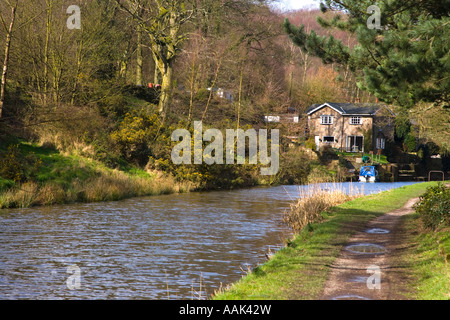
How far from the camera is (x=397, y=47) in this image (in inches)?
510

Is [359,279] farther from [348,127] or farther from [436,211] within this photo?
[348,127]

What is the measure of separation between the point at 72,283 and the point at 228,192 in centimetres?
2359

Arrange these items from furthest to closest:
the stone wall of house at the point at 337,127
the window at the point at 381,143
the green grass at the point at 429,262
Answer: the window at the point at 381,143 < the stone wall of house at the point at 337,127 < the green grass at the point at 429,262

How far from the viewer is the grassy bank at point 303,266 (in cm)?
956

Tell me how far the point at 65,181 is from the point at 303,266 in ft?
56.3

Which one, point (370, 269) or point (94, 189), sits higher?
point (94, 189)

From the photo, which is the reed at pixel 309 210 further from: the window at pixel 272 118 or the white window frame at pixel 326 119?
the white window frame at pixel 326 119

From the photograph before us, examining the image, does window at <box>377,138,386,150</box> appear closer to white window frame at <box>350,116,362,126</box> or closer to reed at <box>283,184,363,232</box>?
white window frame at <box>350,116,362,126</box>

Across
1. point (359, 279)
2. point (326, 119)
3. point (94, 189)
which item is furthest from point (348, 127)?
point (359, 279)

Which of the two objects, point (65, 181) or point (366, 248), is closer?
point (366, 248)

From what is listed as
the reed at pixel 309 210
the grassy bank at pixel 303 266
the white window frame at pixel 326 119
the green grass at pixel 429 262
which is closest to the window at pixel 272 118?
the white window frame at pixel 326 119

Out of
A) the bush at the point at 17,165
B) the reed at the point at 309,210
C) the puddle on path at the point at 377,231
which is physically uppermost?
the bush at the point at 17,165

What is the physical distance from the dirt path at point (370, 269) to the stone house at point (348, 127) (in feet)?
176
